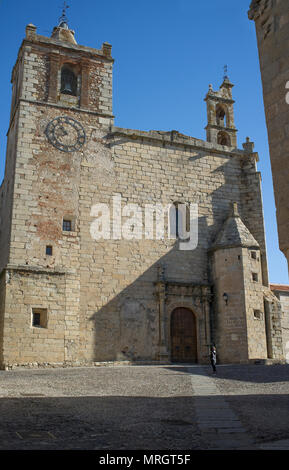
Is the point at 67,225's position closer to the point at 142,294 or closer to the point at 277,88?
the point at 142,294

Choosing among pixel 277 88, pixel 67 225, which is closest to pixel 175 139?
pixel 67 225

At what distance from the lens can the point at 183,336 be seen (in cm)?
1798

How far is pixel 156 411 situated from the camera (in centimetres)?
596

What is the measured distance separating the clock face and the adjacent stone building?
41.9ft

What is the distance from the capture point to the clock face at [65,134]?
17.8 m

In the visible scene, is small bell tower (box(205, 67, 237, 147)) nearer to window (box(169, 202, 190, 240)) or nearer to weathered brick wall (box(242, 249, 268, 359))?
window (box(169, 202, 190, 240))

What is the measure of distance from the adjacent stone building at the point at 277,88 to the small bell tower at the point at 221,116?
1645 centimetres

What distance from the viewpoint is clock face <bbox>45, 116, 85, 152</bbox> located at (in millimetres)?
17766

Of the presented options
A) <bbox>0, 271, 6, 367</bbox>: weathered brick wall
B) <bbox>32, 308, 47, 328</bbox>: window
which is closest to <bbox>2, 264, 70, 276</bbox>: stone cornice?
<bbox>0, 271, 6, 367</bbox>: weathered brick wall

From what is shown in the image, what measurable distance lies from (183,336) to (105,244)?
4.76 m

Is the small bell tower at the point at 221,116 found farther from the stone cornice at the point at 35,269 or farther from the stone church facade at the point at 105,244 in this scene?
the stone cornice at the point at 35,269

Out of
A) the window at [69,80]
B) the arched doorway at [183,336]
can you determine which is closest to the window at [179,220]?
the arched doorway at [183,336]

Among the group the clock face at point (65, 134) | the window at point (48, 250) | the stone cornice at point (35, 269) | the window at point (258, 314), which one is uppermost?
the clock face at point (65, 134)
